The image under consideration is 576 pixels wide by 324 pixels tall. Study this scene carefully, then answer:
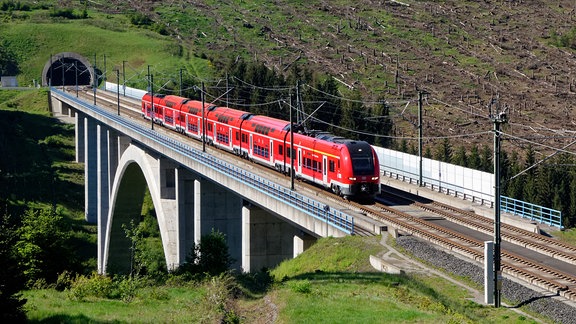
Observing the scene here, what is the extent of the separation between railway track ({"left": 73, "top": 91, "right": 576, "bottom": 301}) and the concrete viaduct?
295cm

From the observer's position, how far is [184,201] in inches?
2517

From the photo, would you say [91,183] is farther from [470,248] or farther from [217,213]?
[470,248]

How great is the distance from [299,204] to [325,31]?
125993 mm

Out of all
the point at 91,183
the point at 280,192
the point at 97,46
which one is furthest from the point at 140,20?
the point at 280,192

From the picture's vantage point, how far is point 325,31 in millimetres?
161000

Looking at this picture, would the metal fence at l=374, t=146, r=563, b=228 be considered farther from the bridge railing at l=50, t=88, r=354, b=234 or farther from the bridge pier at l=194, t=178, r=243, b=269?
the bridge pier at l=194, t=178, r=243, b=269

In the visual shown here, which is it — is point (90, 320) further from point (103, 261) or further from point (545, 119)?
point (545, 119)

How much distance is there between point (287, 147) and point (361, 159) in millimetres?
8929

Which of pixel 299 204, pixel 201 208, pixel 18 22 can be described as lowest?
pixel 201 208

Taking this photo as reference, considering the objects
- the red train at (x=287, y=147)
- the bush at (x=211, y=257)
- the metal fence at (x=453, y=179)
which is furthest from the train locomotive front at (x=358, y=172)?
the bush at (x=211, y=257)

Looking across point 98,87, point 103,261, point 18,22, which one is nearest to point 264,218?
point 103,261

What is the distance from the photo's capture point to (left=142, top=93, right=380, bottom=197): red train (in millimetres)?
43378

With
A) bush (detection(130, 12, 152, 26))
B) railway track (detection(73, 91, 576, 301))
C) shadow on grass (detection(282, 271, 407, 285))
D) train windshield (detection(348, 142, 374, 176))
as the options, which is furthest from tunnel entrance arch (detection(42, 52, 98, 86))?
shadow on grass (detection(282, 271, 407, 285))

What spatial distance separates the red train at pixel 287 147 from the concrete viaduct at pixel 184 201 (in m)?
3.43
